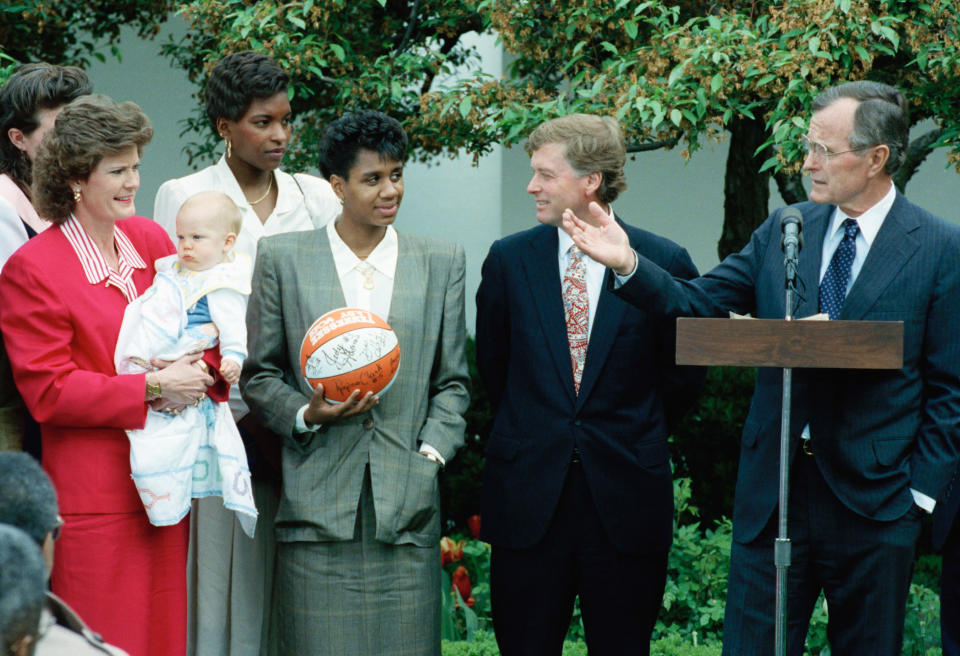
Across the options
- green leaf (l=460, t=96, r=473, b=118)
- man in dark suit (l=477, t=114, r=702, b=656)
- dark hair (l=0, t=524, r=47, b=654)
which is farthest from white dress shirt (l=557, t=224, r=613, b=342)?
dark hair (l=0, t=524, r=47, b=654)

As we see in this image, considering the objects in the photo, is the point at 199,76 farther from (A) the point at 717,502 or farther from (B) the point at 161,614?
(B) the point at 161,614

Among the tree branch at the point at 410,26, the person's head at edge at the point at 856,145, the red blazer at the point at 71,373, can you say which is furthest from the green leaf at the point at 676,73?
the red blazer at the point at 71,373

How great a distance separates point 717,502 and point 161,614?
3.98m

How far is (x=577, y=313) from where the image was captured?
14.7 feet

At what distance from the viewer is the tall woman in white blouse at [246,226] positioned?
182 inches

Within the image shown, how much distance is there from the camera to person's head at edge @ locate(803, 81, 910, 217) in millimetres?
4133

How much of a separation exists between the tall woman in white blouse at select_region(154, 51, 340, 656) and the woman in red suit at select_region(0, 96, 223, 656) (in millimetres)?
540

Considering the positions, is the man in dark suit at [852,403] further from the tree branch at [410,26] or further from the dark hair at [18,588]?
the tree branch at [410,26]

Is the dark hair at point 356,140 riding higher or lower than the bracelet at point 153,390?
higher

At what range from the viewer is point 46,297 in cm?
387

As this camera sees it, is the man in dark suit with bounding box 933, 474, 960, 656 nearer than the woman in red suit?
No

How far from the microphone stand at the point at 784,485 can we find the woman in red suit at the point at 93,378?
183 cm

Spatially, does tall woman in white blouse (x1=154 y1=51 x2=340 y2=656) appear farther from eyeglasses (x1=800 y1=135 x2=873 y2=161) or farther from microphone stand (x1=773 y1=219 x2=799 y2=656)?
eyeglasses (x1=800 y1=135 x2=873 y2=161)

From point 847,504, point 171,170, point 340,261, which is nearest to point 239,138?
point 340,261
